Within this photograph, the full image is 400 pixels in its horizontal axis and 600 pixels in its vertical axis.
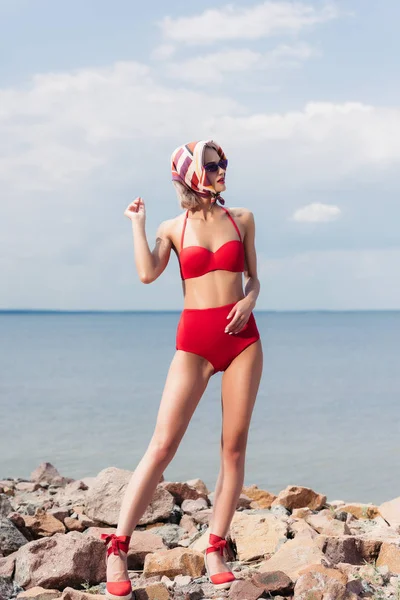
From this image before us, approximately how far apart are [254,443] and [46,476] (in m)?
7.20

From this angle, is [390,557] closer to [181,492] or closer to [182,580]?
[182,580]

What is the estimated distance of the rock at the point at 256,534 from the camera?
20.1ft

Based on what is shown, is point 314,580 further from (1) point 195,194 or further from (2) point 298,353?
(2) point 298,353

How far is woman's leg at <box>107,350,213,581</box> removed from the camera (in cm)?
502

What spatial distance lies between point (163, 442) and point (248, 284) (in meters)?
1.12

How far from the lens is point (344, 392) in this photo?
2798cm

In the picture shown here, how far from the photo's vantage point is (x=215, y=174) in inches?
203

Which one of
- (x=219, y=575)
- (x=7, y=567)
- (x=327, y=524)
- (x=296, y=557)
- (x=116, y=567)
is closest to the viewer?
(x=116, y=567)

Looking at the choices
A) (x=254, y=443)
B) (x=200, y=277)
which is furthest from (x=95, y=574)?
(x=254, y=443)

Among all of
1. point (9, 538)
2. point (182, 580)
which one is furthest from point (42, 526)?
point (182, 580)

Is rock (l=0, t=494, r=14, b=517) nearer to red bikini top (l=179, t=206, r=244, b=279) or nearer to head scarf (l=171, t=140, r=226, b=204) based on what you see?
red bikini top (l=179, t=206, r=244, b=279)

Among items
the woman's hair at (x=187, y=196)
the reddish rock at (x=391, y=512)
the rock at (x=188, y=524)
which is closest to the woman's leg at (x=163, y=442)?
the woman's hair at (x=187, y=196)

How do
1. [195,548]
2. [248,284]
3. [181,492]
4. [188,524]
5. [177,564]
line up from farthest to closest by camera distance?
[181,492]
[188,524]
[195,548]
[177,564]
[248,284]

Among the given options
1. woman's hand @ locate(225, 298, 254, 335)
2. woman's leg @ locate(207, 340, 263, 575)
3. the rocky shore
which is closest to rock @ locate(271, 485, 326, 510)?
the rocky shore
